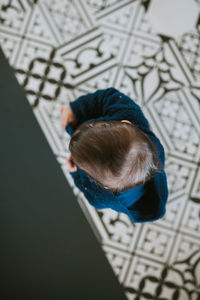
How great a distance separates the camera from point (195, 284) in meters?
1.04

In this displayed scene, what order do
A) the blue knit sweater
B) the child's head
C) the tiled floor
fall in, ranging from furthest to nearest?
the tiled floor → the blue knit sweater → the child's head

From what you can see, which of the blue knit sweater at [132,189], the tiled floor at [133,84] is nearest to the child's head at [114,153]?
the blue knit sweater at [132,189]

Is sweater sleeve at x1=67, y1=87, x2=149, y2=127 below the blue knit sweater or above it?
above

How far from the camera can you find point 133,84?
3.51 feet

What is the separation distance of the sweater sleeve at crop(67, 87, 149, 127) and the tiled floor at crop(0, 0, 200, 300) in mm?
326

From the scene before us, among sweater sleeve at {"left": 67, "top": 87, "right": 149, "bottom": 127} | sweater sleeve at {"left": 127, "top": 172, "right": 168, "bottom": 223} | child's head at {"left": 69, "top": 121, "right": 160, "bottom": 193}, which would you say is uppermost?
sweater sleeve at {"left": 67, "top": 87, "right": 149, "bottom": 127}

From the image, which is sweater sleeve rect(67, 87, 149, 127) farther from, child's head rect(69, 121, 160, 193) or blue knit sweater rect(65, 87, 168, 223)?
child's head rect(69, 121, 160, 193)

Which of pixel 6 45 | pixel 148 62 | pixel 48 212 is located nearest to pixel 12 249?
pixel 48 212

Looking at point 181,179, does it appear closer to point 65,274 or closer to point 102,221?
point 102,221

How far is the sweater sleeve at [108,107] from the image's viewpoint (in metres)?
0.61

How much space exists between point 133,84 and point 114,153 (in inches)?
26.7

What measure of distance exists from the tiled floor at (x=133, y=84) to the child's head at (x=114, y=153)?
1.78 feet

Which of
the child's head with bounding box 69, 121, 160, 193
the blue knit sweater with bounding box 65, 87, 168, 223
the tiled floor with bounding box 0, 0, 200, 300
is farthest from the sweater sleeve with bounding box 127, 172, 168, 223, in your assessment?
the tiled floor with bounding box 0, 0, 200, 300

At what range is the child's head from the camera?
45cm
